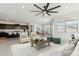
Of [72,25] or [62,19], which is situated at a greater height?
[62,19]

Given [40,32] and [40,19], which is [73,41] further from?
[40,19]

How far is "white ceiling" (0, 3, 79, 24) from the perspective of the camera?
192 centimetres

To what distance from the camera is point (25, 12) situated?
2.13 metres

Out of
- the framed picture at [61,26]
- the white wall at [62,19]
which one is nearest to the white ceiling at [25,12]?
the white wall at [62,19]

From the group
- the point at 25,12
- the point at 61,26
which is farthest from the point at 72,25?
the point at 25,12

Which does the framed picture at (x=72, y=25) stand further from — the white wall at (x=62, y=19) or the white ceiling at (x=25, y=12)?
the white ceiling at (x=25, y=12)

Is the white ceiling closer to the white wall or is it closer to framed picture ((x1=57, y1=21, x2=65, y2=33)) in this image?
the white wall

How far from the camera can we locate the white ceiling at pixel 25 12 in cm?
192

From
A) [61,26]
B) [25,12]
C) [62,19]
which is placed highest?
[25,12]

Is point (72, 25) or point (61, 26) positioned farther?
point (61, 26)

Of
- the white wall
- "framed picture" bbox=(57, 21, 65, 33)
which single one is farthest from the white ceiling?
"framed picture" bbox=(57, 21, 65, 33)

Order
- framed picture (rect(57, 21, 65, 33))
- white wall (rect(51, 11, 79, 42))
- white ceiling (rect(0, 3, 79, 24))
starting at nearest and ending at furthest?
white ceiling (rect(0, 3, 79, 24))
white wall (rect(51, 11, 79, 42))
framed picture (rect(57, 21, 65, 33))

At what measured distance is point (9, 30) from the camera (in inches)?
109

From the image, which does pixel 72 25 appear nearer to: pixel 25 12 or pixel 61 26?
pixel 61 26
